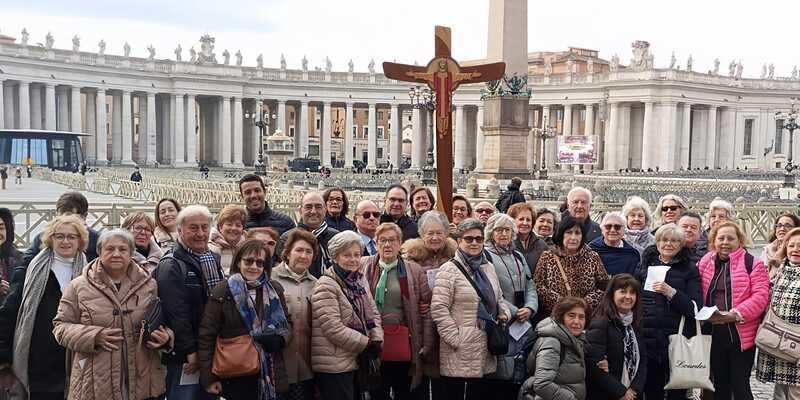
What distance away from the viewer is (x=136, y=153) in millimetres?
84125

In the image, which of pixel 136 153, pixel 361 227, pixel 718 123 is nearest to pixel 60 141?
pixel 136 153

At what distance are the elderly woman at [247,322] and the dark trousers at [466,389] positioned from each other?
4.83 ft

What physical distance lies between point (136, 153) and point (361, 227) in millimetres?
82654

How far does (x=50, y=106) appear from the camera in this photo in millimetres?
64250

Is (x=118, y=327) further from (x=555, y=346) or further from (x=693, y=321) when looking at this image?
(x=693, y=321)

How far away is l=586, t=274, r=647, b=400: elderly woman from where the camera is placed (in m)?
5.85

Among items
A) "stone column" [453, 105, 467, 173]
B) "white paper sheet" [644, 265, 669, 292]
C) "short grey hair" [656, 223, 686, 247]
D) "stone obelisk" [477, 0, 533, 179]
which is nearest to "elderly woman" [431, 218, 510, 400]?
"white paper sheet" [644, 265, 669, 292]

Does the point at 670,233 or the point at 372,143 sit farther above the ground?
the point at 372,143

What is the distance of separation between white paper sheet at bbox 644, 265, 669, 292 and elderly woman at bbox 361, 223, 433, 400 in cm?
194

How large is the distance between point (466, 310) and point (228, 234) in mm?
2176

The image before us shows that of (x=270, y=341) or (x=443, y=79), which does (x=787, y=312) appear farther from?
(x=443, y=79)

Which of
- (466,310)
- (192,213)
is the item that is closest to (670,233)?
(466,310)

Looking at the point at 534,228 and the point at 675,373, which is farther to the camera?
the point at 534,228

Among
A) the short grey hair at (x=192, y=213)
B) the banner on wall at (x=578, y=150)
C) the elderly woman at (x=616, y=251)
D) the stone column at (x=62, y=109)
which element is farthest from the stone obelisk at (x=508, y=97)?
the stone column at (x=62, y=109)
